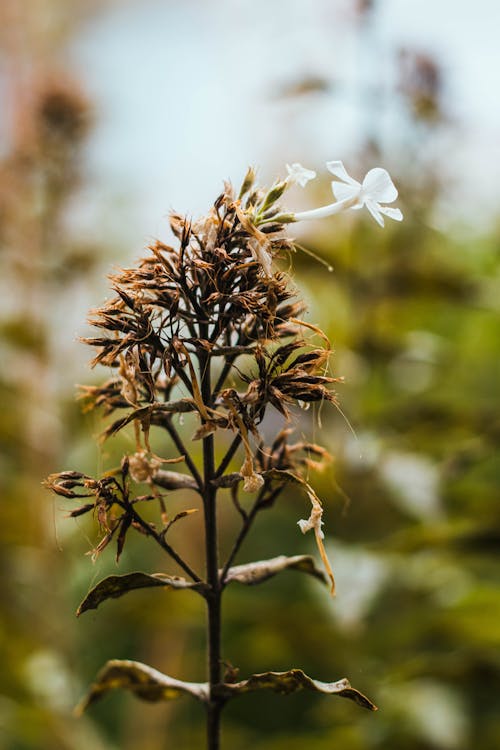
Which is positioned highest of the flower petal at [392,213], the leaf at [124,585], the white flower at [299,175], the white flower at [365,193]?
the white flower at [299,175]

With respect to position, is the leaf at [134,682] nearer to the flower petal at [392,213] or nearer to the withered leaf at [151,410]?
the withered leaf at [151,410]

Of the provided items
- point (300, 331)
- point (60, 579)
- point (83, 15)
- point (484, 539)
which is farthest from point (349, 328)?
point (83, 15)

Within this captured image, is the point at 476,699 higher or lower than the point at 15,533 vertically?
lower

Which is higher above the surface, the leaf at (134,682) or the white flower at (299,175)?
the white flower at (299,175)

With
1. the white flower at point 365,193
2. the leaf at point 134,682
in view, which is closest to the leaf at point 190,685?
the leaf at point 134,682

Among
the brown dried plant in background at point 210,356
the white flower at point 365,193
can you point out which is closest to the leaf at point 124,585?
the brown dried plant in background at point 210,356

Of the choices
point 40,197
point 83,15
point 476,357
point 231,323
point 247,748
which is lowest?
point 247,748

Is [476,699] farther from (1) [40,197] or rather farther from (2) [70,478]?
(1) [40,197]
